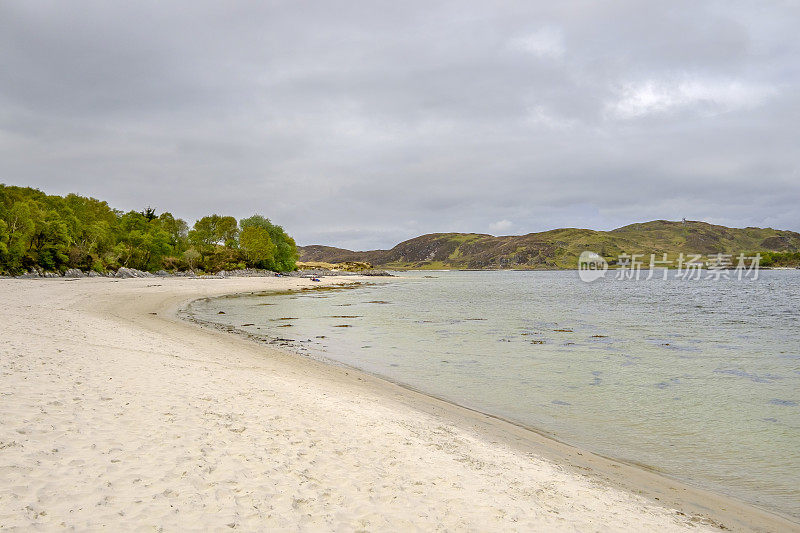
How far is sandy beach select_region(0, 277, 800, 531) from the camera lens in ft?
18.7

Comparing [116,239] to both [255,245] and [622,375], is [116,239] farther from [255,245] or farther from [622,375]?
[622,375]

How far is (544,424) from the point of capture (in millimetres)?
12250

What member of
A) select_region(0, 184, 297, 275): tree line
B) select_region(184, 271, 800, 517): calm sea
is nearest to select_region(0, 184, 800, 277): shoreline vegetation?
select_region(0, 184, 297, 275): tree line

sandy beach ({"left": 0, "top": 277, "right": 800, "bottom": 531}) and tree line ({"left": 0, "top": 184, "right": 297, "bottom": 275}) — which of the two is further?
tree line ({"left": 0, "top": 184, "right": 297, "bottom": 275})

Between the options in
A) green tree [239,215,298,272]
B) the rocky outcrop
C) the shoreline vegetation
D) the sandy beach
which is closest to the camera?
the sandy beach

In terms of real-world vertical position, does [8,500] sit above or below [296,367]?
above

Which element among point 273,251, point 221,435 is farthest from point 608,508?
point 273,251

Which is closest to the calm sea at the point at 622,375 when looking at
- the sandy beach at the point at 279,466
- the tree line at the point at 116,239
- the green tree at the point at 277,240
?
the sandy beach at the point at 279,466

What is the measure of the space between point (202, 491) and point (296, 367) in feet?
36.5

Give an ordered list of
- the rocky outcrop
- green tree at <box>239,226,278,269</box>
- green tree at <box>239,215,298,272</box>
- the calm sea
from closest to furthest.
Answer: the calm sea < the rocky outcrop < green tree at <box>239,226,278,269</box> < green tree at <box>239,215,298,272</box>

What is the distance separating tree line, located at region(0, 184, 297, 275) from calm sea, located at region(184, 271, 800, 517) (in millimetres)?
60281

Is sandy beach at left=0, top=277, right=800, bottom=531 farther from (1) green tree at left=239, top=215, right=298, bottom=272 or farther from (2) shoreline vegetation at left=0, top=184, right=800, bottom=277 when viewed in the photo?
(1) green tree at left=239, top=215, right=298, bottom=272

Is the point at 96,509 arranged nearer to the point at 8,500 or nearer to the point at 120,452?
the point at 8,500

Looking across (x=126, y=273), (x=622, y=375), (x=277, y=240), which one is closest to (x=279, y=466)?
(x=622, y=375)
